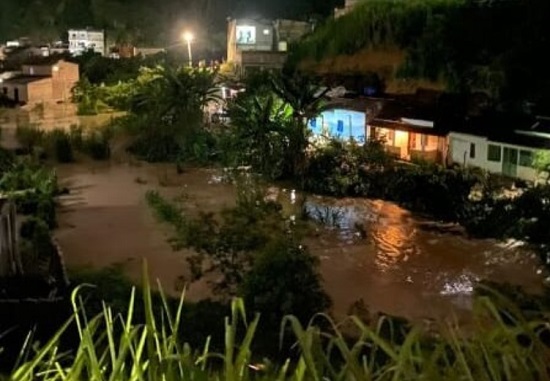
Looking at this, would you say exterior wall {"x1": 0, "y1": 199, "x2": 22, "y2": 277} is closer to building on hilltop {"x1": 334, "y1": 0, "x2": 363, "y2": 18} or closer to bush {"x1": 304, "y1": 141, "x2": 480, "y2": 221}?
bush {"x1": 304, "y1": 141, "x2": 480, "y2": 221}

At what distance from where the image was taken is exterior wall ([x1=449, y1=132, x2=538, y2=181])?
16.2 meters

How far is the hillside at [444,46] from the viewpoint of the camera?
712 inches

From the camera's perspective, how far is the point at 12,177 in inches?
647

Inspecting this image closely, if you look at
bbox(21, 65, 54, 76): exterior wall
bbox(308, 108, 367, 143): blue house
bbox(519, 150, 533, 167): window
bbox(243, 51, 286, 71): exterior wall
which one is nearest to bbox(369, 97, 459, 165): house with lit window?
bbox(308, 108, 367, 143): blue house

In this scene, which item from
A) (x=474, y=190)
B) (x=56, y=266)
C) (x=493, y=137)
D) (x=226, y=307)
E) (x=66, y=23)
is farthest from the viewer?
(x=66, y=23)

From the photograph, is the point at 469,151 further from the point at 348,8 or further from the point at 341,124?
the point at 348,8

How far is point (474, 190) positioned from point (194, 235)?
7.21m

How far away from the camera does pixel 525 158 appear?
53.0ft

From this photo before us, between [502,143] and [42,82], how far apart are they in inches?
890

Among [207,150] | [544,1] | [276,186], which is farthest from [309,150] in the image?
[544,1]

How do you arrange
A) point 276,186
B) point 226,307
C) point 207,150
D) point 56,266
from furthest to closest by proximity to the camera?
point 207,150 → point 276,186 → point 56,266 → point 226,307

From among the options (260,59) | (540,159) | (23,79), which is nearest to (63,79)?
(23,79)

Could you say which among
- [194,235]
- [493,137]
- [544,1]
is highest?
[544,1]

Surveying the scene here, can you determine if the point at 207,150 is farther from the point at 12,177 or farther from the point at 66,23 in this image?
the point at 66,23
